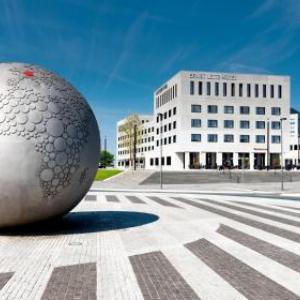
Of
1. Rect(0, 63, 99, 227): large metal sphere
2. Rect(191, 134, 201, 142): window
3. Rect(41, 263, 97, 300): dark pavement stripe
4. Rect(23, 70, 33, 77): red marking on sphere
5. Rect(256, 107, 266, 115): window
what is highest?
Rect(256, 107, 266, 115): window

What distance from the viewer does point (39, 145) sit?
9.39 meters

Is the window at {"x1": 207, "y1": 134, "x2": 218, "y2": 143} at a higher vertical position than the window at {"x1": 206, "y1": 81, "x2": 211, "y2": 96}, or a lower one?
lower

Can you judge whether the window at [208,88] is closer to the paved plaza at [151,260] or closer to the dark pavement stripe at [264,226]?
the dark pavement stripe at [264,226]

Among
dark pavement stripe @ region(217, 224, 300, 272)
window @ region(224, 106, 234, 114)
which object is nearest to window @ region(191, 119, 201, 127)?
window @ region(224, 106, 234, 114)

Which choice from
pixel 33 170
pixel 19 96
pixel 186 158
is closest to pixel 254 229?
pixel 33 170

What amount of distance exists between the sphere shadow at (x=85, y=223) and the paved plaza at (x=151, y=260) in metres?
0.03

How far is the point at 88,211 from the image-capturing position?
15.9m

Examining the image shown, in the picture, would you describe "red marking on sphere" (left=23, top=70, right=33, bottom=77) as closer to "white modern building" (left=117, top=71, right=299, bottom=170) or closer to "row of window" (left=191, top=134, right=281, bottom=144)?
"white modern building" (left=117, top=71, right=299, bottom=170)

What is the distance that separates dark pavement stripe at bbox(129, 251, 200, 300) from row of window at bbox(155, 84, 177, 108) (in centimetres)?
7567

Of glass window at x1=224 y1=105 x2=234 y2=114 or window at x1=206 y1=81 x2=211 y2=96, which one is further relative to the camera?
glass window at x1=224 y1=105 x2=234 y2=114

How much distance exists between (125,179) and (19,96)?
4082 centimetres

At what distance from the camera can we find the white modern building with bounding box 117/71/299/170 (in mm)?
79938

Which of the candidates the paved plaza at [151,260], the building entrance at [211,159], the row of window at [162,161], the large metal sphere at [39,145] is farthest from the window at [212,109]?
the large metal sphere at [39,145]

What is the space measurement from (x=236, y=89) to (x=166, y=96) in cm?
1583
